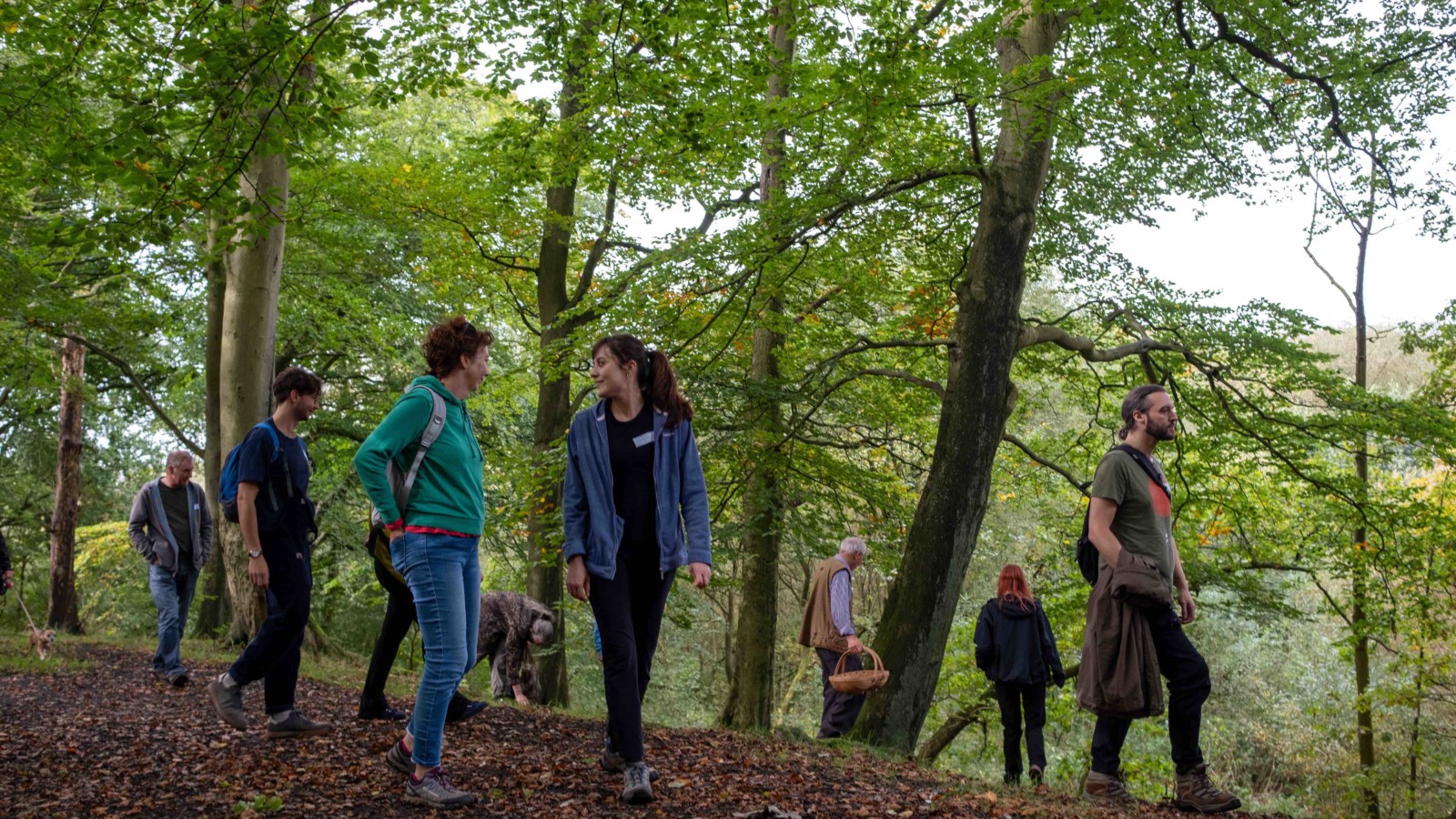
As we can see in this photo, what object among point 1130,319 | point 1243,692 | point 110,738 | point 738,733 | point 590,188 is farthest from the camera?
point 1243,692

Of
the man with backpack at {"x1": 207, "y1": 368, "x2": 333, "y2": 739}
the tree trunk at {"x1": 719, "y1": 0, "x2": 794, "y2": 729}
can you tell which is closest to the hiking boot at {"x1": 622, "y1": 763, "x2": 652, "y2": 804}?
the man with backpack at {"x1": 207, "y1": 368, "x2": 333, "y2": 739}

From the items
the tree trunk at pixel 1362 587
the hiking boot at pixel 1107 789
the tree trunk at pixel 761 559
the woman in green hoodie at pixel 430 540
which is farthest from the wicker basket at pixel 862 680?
the tree trunk at pixel 1362 587

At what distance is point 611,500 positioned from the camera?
424cm

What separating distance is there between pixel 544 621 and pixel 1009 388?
4.29 meters

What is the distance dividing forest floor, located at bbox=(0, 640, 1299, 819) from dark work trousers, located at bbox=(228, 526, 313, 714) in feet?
0.97

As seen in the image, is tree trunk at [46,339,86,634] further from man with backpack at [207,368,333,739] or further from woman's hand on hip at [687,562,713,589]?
woman's hand on hip at [687,562,713,589]

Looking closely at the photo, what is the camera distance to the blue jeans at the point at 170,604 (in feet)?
25.8

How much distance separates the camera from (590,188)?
14.1m

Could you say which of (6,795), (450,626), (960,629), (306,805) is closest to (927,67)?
(450,626)

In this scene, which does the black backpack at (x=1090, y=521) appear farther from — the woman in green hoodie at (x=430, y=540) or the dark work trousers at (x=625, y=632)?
the woman in green hoodie at (x=430, y=540)

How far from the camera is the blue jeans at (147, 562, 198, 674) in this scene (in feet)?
25.8

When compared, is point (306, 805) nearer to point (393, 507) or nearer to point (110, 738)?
point (393, 507)

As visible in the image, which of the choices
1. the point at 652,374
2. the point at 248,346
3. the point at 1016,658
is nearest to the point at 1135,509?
the point at 652,374

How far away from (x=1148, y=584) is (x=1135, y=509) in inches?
15.5
